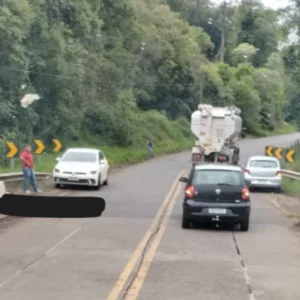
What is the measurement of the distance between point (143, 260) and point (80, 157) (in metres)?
18.2

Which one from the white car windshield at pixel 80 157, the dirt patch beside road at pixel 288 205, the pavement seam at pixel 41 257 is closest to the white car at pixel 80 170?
the white car windshield at pixel 80 157

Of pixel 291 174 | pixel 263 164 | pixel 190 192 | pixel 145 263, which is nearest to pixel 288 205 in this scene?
pixel 263 164

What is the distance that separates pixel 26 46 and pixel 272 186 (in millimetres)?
15251

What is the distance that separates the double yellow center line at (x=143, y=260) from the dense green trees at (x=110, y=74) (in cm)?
1724

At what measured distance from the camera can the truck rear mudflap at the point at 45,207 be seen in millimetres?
1944

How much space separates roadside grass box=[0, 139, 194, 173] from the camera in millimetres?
36672

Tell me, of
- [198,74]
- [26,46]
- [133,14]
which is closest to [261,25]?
[198,74]

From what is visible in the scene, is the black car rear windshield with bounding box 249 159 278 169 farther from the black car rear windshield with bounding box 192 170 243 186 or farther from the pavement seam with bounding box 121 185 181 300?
the black car rear windshield with bounding box 192 170 243 186

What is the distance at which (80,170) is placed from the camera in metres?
28.5

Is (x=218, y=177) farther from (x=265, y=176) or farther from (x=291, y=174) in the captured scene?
(x=291, y=174)

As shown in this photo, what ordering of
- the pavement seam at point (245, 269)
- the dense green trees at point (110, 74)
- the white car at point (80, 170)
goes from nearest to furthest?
the pavement seam at point (245, 269), the white car at point (80, 170), the dense green trees at point (110, 74)

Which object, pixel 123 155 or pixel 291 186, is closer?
pixel 291 186

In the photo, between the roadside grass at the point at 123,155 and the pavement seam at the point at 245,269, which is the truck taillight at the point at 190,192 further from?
the roadside grass at the point at 123,155

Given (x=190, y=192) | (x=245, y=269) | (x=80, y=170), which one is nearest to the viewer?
(x=245, y=269)
